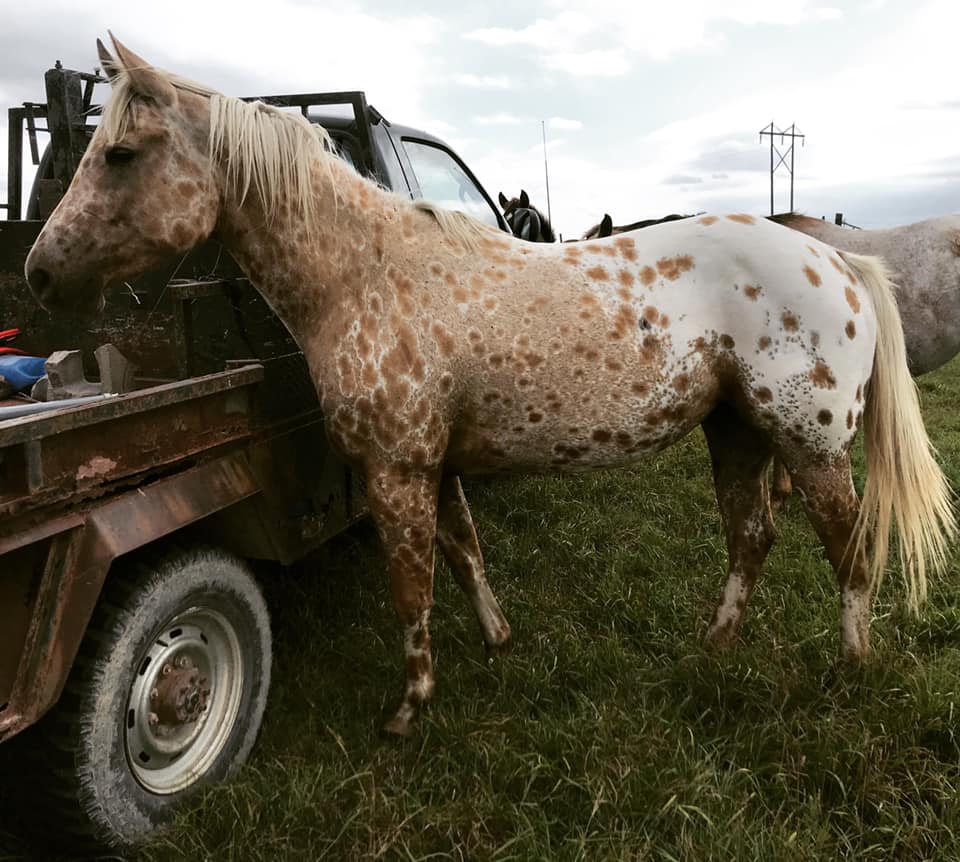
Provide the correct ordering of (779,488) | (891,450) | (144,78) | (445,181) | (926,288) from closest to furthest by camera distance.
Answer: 1. (144,78)
2. (891,450)
3. (779,488)
4. (926,288)
5. (445,181)

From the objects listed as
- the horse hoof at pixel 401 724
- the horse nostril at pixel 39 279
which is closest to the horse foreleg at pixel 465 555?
the horse hoof at pixel 401 724

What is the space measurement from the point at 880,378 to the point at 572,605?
57.7 inches

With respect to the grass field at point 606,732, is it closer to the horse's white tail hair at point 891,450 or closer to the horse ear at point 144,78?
the horse's white tail hair at point 891,450

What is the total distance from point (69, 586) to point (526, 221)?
384 cm

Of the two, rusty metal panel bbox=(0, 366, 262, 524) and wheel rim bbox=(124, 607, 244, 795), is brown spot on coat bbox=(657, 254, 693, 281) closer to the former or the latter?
rusty metal panel bbox=(0, 366, 262, 524)

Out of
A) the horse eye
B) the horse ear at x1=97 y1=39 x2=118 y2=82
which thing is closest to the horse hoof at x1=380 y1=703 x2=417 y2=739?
the horse eye

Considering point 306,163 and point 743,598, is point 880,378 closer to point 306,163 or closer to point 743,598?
point 743,598

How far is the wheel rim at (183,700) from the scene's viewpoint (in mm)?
1908

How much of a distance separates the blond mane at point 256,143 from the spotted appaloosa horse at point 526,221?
2.74m

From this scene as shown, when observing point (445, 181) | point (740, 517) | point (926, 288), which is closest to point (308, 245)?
point (740, 517)

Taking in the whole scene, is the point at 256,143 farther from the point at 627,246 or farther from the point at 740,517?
the point at 740,517

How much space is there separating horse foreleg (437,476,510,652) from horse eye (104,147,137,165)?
1.36m


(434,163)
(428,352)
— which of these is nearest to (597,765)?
(428,352)

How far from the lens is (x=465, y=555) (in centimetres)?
263
